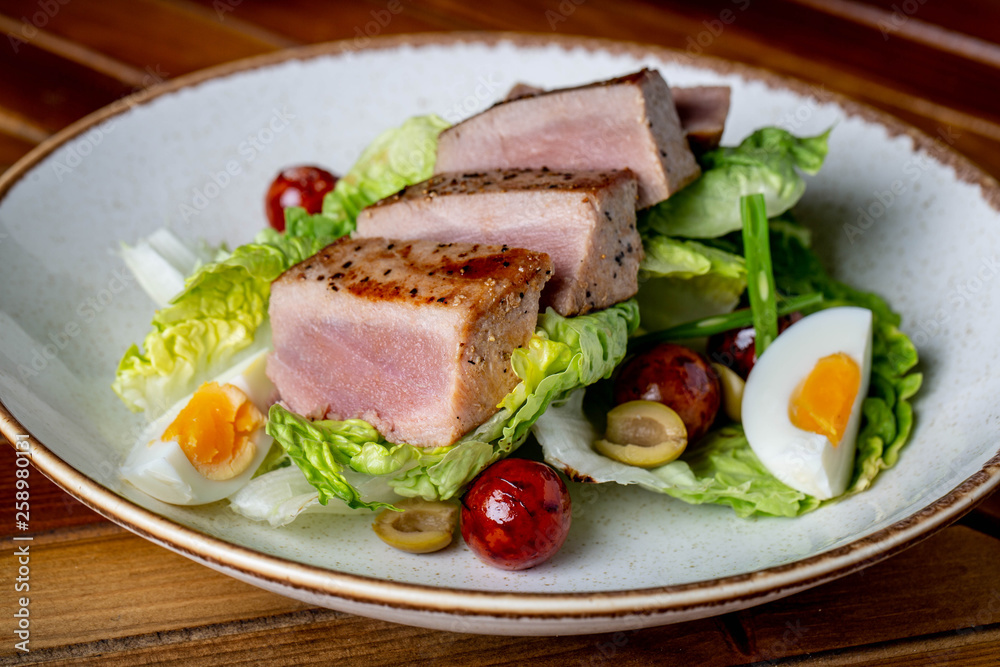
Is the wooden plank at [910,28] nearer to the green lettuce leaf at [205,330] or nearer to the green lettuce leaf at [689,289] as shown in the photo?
the green lettuce leaf at [689,289]

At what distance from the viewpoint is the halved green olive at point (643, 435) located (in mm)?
2586

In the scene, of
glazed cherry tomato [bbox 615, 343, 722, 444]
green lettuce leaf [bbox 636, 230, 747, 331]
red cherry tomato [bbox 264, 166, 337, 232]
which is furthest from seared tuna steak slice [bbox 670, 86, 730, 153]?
red cherry tomato [bbox 264, 166, 337, 232]

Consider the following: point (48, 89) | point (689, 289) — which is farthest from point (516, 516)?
point (48, 89)

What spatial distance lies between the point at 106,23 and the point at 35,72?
0.55 m

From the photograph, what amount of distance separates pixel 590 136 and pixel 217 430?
143 centimetres

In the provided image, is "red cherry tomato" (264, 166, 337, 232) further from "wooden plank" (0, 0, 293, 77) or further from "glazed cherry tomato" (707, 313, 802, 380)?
"glazed cherry tomato" (707, 313, 802, 380)

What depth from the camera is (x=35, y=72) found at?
178 inches

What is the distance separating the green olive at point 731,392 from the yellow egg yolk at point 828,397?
245 mm

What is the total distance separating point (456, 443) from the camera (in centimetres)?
236

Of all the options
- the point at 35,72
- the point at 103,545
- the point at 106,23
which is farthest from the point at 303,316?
the point at 106,23

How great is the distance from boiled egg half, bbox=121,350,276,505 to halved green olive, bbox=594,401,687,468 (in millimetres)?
983

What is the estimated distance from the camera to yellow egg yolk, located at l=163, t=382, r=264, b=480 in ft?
7.96

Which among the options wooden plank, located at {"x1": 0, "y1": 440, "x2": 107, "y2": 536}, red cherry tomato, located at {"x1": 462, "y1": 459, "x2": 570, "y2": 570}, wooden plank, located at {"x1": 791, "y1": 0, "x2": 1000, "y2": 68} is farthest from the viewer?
wooden plank, located at {"x1": 791, "y1": 0, "x2": 1000, "y2": 68}

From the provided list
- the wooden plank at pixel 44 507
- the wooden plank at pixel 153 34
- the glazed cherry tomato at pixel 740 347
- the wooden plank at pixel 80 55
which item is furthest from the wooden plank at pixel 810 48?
the wooden plank at pixel 44 507
